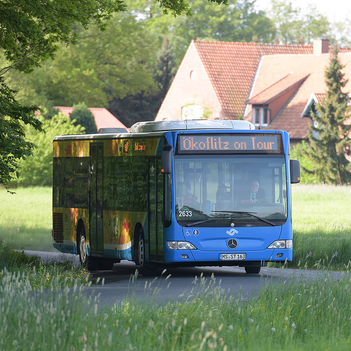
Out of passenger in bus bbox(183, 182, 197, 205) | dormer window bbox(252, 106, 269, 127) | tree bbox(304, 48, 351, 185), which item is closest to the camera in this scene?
passenger in bus bbox(183, 182, 197, 205)

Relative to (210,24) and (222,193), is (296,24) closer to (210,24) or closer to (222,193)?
(210,24)

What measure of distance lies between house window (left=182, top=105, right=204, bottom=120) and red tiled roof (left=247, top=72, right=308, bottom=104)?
480 centimetres

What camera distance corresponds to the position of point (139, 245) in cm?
1581

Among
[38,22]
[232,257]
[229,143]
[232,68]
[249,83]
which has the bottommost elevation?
[232,257]

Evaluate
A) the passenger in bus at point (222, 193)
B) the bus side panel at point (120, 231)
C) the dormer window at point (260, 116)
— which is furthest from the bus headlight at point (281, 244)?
the dormer window at point (260, 116)

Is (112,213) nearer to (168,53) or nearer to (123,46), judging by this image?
(123,46)

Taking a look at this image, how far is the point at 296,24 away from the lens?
10844 centimetres

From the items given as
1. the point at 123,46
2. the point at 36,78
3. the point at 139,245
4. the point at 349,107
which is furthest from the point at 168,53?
the point at 139,245

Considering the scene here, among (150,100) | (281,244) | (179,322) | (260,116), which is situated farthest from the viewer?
(150,100)

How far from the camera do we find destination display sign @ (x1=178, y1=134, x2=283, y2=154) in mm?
14938

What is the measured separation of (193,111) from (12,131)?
54.6m

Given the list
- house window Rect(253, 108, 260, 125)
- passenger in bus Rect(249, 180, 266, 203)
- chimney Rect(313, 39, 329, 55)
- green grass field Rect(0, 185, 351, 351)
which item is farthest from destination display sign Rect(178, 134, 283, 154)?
chimney Rect(313, 39, 329, 55)

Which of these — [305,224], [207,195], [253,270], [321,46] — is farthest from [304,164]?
[207,195]

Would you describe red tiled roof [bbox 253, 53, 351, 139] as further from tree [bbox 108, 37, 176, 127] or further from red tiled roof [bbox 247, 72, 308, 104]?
tree [bbox 108, 37, 176, 127]
